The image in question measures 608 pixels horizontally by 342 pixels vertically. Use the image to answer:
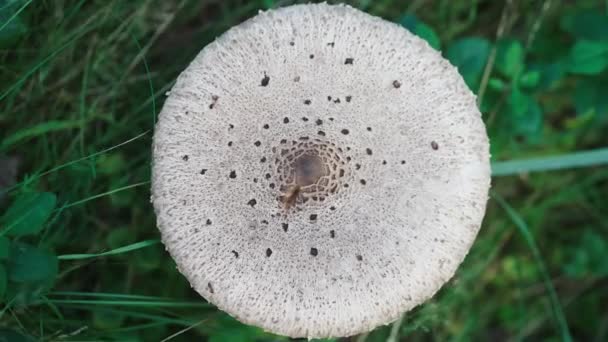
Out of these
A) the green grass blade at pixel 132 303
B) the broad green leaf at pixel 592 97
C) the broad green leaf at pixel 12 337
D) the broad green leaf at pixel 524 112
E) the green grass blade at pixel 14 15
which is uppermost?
the green grass blade at pixel 14 15

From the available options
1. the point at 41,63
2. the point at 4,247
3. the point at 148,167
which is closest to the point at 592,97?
the point at 148,167

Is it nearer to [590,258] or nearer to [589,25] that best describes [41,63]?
[589,25]

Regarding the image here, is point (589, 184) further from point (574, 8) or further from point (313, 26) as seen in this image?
point (313, 26)

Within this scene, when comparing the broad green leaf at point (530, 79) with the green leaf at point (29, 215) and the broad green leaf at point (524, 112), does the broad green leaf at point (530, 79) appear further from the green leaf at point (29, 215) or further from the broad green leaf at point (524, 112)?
the green leaf at point (29, 215)

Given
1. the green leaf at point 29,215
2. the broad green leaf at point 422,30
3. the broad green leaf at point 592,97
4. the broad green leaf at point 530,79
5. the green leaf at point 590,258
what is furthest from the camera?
the green leaf at point 590,258

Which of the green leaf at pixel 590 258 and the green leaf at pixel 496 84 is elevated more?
the green leaf at pixel 496 84

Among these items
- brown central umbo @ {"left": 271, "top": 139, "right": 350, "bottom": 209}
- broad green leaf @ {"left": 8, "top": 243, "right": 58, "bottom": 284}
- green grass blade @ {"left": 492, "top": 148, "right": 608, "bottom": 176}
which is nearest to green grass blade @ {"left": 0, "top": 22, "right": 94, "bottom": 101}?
broad green leaf @ {"left": 8, "top": 243, "right": 58, "bottom": 284}

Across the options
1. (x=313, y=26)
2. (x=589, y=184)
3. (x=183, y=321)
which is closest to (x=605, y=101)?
(x=589, y=184)

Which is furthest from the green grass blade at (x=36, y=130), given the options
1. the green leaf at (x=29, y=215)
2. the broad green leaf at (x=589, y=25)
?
the broad green leaf at (x=589, y=25)
